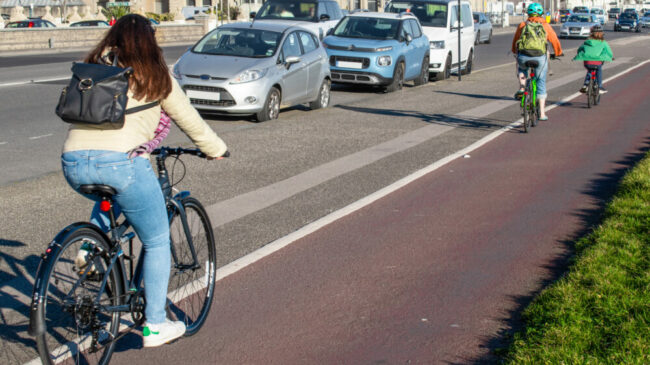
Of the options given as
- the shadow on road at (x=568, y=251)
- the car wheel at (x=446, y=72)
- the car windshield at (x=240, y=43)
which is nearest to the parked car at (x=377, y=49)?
the car wheel at (x=446, y=72)

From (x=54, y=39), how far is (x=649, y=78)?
26.7 m

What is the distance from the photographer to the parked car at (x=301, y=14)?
23297 millimetres

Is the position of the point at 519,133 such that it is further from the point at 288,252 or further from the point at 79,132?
the point at 79,132

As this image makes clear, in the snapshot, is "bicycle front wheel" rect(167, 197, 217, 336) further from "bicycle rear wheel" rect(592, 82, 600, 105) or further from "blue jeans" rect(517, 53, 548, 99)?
"bicycle rear wheel" rect(592, 82, 600, 105)

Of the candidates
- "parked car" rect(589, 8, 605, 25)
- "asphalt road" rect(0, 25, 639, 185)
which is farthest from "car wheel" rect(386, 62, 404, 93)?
"parked car" rect(589, 8, 605, 25)

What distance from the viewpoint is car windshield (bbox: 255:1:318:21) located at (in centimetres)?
2330

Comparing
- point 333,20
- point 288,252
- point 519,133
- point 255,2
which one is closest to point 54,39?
point 333,20

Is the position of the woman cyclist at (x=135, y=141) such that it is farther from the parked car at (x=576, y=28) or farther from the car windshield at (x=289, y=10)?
the parked car at (x=576, y=28)

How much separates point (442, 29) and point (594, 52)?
7691 mm

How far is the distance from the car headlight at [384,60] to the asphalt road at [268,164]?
731 mm

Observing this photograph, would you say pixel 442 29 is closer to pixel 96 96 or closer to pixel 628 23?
pixel 96 96

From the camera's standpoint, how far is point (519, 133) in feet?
43.8

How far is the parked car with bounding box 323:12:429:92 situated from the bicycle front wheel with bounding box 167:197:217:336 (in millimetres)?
15269

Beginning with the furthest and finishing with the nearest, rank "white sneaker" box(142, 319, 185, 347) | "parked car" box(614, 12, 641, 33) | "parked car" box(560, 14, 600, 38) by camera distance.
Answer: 1. "parked car" box(614, 12, 641, 33)
2. "parked car" box(560, 14, 600, 38)
3. "white sneaker" box(142, 319, 185, 347)
